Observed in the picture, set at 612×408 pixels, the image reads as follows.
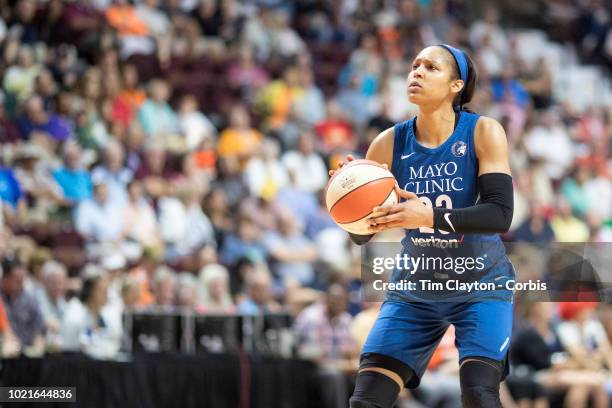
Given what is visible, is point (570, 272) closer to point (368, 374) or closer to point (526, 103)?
point (368, 374)

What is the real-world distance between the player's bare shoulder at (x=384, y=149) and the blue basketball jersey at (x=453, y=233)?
0.61ft

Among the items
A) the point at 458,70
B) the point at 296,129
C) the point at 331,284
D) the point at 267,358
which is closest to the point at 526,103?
the point at 296,129

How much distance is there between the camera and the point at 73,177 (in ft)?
34.7

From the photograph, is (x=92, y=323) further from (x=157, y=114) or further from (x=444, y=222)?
(x=444, y=222)

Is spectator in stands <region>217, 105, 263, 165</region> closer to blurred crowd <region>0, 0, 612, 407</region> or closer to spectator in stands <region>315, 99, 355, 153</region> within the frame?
blurred crowd <region>0, 0, 612, 407</region>

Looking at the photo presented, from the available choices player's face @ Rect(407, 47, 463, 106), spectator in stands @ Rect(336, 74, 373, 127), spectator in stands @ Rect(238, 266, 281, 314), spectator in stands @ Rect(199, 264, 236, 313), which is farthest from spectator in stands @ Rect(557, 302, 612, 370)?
player's face @ Rect(407, 47, 463, 106)

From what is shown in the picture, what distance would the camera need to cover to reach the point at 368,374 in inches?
186

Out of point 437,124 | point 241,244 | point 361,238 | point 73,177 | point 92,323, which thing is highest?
point 73,177

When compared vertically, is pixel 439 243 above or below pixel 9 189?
below

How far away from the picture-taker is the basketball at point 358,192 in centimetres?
466

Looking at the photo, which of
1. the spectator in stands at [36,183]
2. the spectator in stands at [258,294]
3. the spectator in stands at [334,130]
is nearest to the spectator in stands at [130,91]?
the spectator in stands at [36,183]

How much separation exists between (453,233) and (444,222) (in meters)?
0.33

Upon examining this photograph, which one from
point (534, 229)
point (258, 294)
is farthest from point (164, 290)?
point (534, 229)

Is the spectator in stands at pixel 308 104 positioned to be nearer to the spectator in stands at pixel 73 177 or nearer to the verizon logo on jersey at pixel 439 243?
the spectator in stands at pixel 73 177
